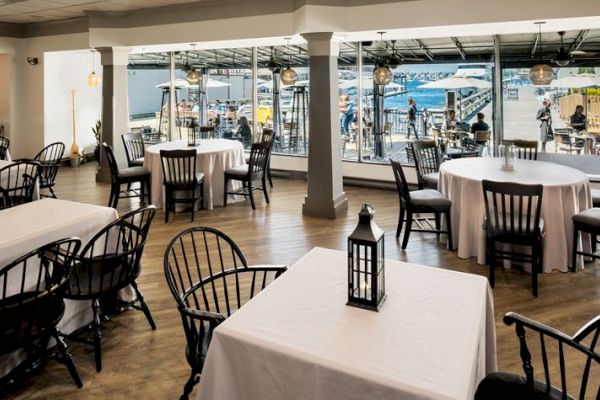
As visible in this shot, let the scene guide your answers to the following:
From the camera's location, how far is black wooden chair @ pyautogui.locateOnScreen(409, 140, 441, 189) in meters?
5.78

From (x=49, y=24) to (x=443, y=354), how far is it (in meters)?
10.4

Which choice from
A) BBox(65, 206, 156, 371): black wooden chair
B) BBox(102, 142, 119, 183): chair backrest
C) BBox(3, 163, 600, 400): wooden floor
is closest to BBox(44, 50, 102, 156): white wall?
BBox(3, 163, 600, 400): wooden floor

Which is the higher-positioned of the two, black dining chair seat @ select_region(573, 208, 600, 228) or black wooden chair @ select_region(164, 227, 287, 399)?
black dining chair seat @ select_region(573, 208, 600, 228)

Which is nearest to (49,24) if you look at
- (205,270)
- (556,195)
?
(205,270)

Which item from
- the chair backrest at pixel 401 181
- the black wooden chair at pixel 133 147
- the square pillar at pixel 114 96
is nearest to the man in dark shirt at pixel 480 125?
the chair backrest at pixel 401 181

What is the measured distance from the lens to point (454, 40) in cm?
750

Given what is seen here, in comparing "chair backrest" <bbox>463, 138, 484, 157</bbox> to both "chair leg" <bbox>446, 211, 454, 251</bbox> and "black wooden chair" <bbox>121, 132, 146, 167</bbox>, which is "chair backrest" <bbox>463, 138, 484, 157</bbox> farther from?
"black wooden chair" <bbox>121, 132, 146, 167</bbox>

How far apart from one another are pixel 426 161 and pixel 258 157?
2400 millimetres

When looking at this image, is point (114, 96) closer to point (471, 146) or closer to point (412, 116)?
point (412, 116)

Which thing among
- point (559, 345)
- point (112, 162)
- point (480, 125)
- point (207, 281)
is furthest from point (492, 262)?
point (112, 162)

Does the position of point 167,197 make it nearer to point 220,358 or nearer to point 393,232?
point 393,232

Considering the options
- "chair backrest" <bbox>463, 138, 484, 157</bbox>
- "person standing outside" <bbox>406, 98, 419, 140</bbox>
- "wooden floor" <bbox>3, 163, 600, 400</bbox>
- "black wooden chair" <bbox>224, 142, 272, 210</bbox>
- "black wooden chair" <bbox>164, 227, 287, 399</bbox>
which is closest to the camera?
"black wooden chair" <bbox>164, 227, 287, 399</bbox>

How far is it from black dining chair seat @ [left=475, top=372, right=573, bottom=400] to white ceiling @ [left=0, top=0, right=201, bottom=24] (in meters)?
6.91

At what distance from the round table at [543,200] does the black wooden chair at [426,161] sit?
54 cm
